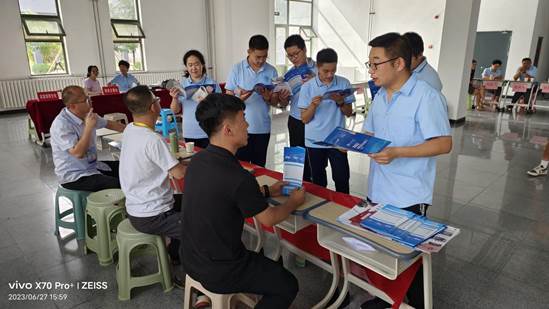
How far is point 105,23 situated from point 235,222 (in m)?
9.78

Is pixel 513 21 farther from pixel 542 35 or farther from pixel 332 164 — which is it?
pixel 332 164

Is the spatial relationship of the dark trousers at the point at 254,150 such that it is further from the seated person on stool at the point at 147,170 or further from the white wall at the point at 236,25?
the white wall at the point at 236,25

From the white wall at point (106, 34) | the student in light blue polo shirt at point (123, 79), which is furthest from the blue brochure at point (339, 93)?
the white wall at point (106, 34)

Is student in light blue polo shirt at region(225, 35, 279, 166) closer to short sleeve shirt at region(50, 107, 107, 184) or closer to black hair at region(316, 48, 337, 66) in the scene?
black hair at region(316, 48, 337, 66)

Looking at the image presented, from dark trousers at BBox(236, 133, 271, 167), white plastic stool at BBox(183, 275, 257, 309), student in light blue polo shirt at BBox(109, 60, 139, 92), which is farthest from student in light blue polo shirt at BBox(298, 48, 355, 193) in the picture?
student in light blue polo shirt at BBox(109, 60, 139, 92)

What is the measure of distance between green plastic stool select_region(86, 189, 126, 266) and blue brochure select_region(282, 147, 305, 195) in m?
1.27

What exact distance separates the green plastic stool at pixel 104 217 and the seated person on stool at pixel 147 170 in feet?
1.20

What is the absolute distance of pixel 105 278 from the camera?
2.36 meters

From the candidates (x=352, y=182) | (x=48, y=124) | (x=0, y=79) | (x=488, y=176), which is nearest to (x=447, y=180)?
(x=488, y=176)

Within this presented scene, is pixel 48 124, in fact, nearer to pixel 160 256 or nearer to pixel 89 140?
pixel 89 140

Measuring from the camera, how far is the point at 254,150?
3145 mm

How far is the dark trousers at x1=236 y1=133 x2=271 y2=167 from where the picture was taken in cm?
310

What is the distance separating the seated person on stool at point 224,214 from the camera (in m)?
1.40

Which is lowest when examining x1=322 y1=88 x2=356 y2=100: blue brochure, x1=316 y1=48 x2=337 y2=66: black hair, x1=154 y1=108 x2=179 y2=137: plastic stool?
x1=154 y1=108 x2=179 y2=137: plastic stool
